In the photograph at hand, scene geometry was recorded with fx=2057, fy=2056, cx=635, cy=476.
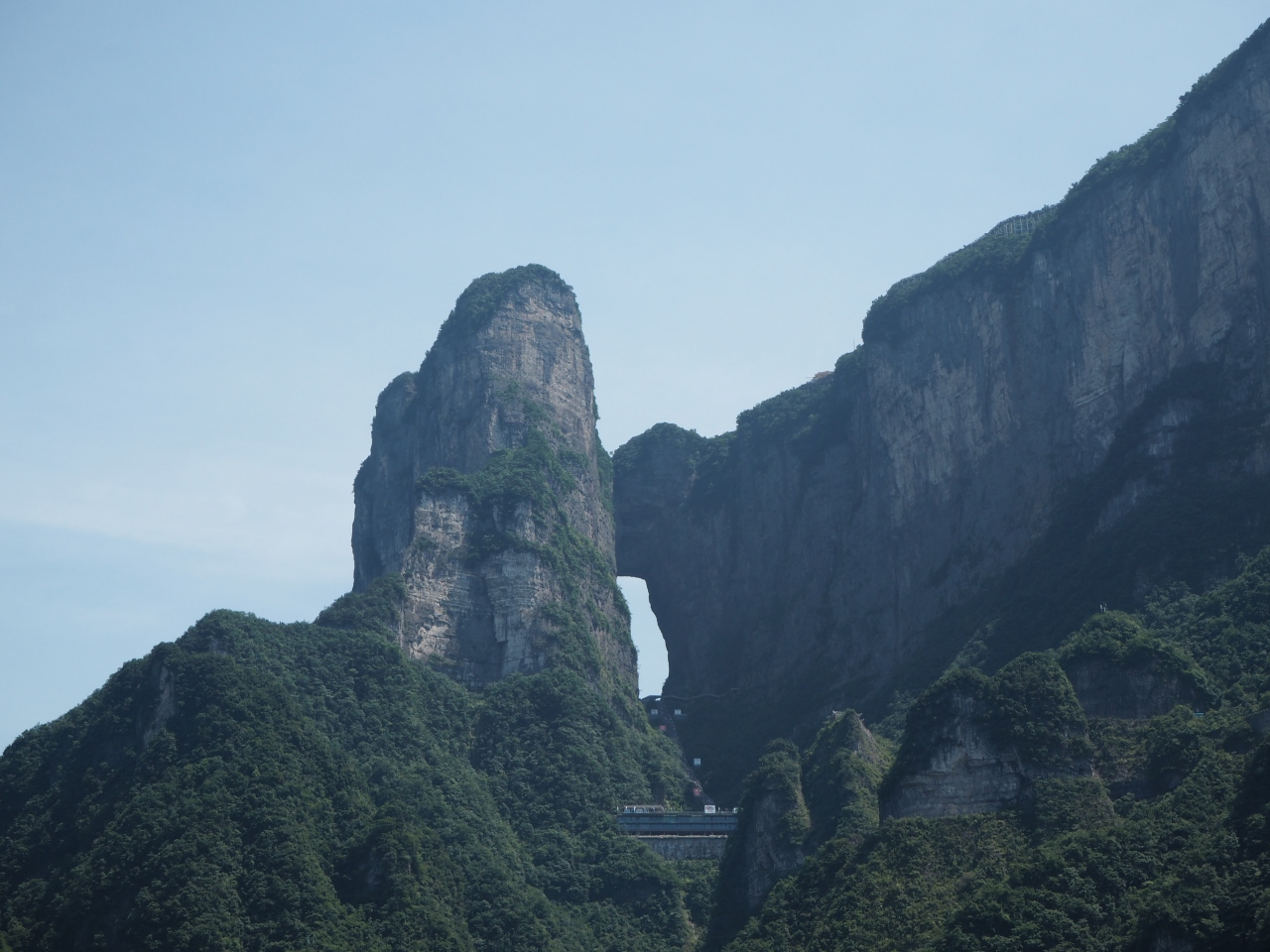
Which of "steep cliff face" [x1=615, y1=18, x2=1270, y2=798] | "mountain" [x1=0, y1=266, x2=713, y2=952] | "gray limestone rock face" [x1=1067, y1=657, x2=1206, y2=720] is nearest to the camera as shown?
"gray limestone rock face" [x1=1067, y1=657, x2=1206, y2=720]

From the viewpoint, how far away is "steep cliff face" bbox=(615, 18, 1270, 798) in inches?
3356

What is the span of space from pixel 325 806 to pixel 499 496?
27903mm

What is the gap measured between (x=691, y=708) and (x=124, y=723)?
39008mm

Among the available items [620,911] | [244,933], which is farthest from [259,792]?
[620,911]

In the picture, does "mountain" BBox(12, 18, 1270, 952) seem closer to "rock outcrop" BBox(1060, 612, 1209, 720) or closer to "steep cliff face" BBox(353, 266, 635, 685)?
"rock outcrop" BBox(1060, 612, 1209, 720)

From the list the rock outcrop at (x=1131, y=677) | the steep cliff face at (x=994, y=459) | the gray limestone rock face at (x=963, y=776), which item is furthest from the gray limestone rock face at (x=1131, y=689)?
the steep cliff face at (x=994, y=459)

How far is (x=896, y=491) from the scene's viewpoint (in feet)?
343

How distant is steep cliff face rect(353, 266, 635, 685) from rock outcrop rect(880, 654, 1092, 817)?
31785 mm

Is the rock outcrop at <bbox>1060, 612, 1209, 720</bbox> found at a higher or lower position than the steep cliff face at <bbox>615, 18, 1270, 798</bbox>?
lower

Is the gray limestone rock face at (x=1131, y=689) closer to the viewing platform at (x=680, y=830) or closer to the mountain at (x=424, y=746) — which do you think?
the mountain at (x=424, y=746)

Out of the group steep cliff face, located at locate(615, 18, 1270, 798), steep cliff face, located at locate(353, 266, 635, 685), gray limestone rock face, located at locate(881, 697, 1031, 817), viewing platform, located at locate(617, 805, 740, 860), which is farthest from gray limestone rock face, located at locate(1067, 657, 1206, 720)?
steep cliff face, located at locate(353, 266, 635, 685)

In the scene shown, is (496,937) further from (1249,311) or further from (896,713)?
(1249,311)

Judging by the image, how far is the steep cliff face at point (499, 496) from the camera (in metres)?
98.8

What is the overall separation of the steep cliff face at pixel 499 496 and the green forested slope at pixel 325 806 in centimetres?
284
